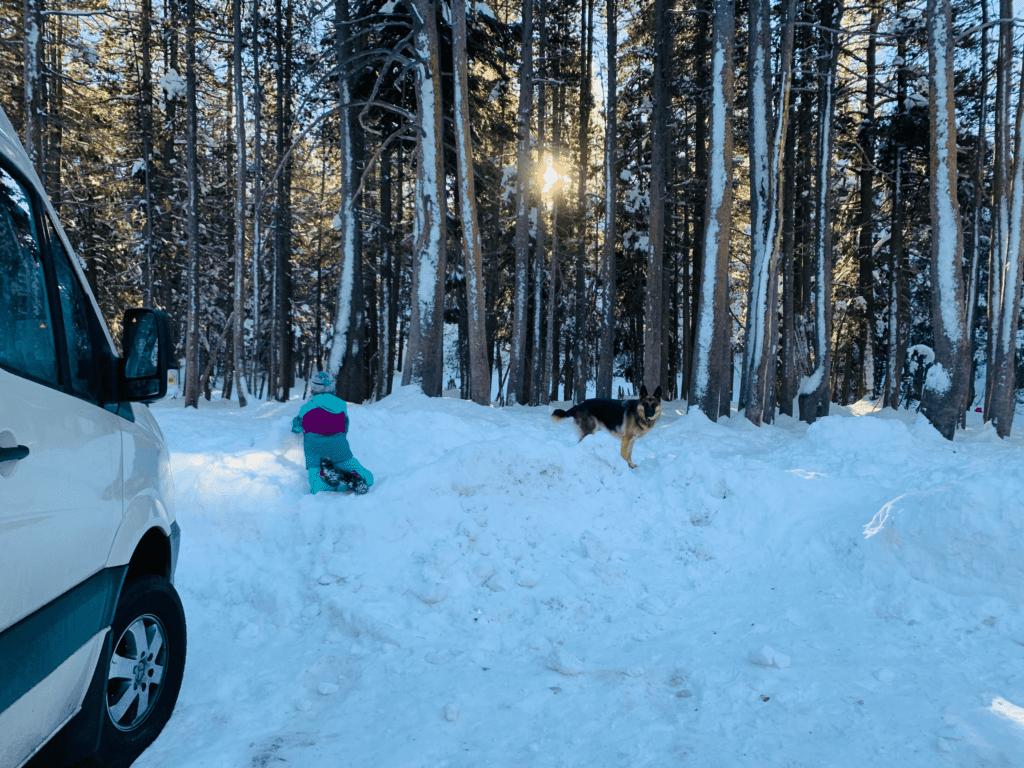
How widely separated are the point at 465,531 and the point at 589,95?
755 inches

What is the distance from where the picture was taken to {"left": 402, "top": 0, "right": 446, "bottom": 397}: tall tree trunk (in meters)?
12.1

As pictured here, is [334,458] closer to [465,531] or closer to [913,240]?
[465,531]

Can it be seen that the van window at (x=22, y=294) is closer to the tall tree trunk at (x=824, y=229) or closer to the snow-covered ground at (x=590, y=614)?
the snow-covered ground at (x=590, y=614)

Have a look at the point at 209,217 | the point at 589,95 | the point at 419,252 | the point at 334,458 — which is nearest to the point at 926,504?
the point at 334,458

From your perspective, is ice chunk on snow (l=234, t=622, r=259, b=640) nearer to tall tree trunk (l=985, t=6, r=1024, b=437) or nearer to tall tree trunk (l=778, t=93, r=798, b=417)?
tall tree trunk (l=985, t=6, r=1024, b=437)

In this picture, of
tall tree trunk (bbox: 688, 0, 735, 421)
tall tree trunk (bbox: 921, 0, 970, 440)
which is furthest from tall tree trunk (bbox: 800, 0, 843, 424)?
tall tree trunk (bbox: 688, 0, 735, 421)

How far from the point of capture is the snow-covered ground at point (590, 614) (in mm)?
2980

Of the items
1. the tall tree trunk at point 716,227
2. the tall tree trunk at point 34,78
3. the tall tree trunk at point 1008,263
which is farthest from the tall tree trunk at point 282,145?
the tall tree trunk at point 1008,263

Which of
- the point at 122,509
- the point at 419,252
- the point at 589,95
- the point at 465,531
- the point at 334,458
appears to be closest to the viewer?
the point at 122,509

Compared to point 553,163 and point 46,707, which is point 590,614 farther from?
point 553,163

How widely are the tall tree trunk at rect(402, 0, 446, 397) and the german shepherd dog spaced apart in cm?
405

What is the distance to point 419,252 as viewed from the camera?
12.3 metres

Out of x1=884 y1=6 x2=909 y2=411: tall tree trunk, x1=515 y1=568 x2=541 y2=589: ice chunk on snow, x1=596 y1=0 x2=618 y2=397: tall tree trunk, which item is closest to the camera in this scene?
x1=515 y1=568 x2=541 y2=589: ice chunk on snow

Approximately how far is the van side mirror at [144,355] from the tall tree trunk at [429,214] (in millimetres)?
9549
